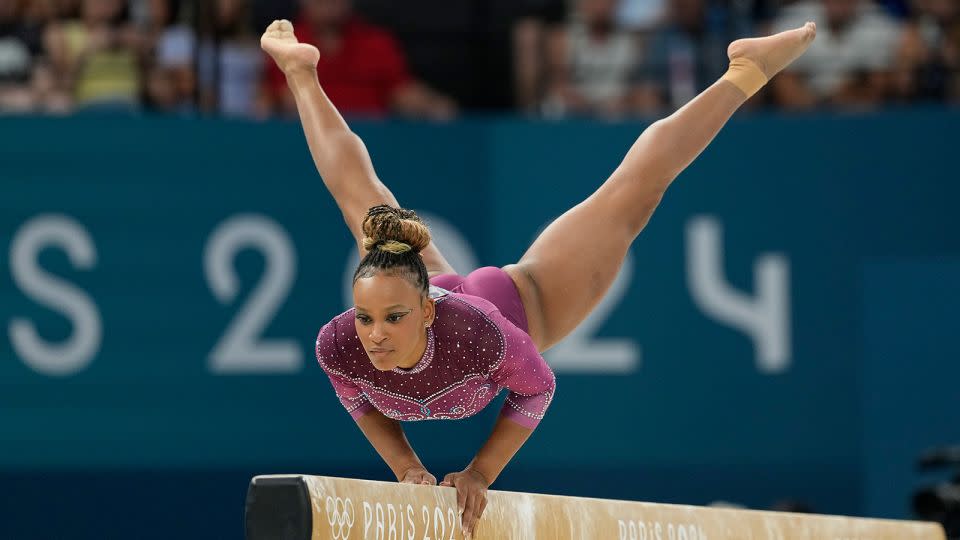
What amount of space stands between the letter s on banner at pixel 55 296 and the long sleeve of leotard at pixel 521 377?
3.59 m

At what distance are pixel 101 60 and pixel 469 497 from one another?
447 centimetres

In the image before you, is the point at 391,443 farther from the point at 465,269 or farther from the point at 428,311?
the point at 465,269

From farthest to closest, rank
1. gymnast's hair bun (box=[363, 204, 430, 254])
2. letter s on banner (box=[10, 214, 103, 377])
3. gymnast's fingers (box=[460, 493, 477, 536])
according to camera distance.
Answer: letter s on banner (box=[10, 214, 103, 377]) < gymnast's hair bun (box=[363, 204, 430, 254]) < gymnast's fingers (box=[460, 493, 477, 536])

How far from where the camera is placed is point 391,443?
Result: 169 inches

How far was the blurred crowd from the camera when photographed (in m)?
7.62

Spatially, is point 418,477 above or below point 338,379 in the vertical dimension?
below

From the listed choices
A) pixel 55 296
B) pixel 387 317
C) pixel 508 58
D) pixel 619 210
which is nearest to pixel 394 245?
pixel 387 317

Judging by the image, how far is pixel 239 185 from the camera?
748 cm

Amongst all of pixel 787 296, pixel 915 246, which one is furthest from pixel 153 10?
pixel 915 246

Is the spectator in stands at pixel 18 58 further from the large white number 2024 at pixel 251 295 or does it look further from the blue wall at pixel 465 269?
the large white number 2024 at pixel 251 295

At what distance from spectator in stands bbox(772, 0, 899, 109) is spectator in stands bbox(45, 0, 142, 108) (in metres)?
3.28

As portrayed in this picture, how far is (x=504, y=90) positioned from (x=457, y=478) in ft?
15.4

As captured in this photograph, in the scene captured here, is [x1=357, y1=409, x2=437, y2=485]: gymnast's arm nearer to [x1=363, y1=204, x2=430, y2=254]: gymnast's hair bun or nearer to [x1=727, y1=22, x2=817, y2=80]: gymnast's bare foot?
[x1=363, y1=204, x2=430, y2=254]: gymnast's hair bun

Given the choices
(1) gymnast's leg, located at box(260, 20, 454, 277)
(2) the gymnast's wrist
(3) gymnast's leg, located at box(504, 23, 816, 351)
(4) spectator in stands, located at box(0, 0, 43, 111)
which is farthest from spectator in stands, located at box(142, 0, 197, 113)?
(2) the gymnast's wrist
